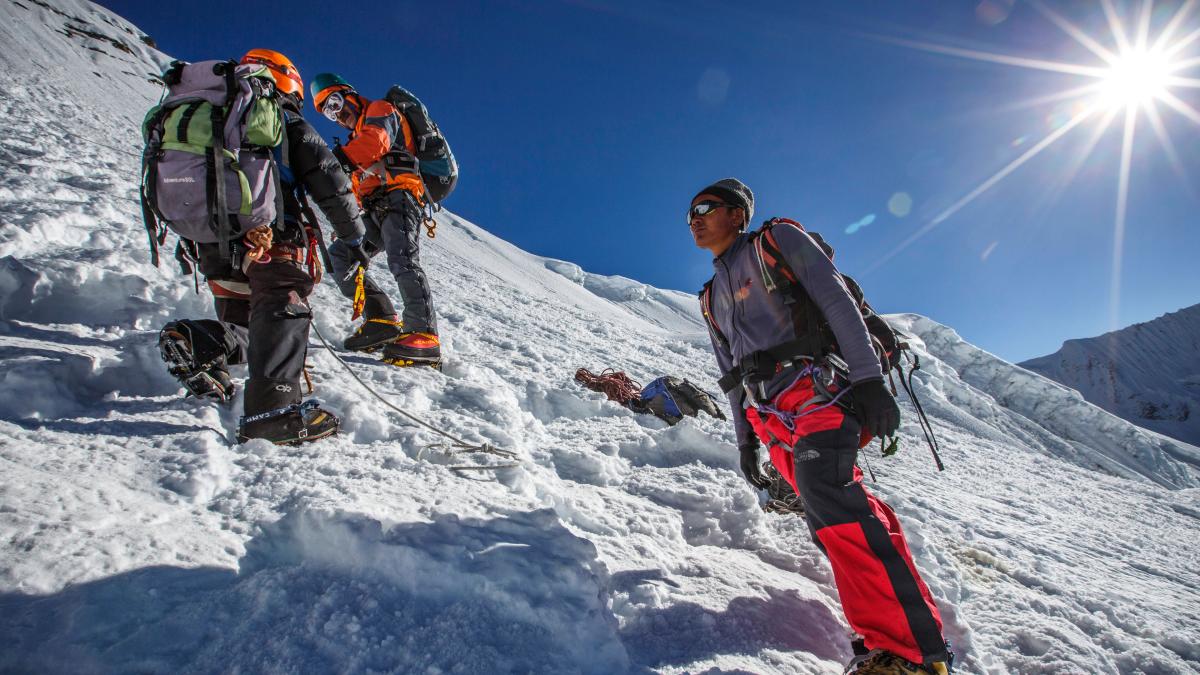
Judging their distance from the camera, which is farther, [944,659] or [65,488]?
[944,659]

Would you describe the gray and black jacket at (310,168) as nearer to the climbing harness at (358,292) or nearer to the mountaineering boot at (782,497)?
the climbing harness at (358,292)

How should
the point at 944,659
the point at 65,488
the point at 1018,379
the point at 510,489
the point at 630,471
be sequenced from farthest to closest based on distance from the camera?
the point at 1018,379 → the point at 630,471 → the point at 510,489 → the point at 944,659 → the point at 65,488

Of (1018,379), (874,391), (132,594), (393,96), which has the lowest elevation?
(132,594)

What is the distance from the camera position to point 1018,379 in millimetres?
30594

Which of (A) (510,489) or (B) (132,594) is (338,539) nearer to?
(B) (132,594)

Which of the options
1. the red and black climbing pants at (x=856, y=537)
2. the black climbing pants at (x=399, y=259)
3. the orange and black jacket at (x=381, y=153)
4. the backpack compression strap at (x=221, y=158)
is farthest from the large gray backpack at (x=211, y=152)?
the red and black climbing pants at (x=856, y=537)

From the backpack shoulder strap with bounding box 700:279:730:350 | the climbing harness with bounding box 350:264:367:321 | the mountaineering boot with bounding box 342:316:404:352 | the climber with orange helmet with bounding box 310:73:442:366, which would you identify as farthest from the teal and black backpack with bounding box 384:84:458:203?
the backpack shoulder strap with bounding box 700:279:730:350

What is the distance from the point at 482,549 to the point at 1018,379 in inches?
1562

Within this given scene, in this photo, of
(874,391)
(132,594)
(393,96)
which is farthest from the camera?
(393,96)

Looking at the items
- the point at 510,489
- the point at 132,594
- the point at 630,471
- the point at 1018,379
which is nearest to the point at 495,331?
the point at 630,471

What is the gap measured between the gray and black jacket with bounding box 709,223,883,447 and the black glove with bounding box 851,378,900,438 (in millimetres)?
41

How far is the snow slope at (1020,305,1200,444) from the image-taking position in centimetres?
7288

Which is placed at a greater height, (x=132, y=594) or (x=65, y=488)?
(x=65, y=488)

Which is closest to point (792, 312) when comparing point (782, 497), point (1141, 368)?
point (782, 497)
